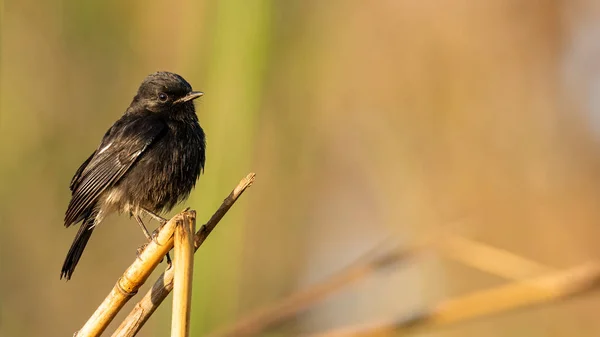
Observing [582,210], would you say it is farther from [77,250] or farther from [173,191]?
[77,250]

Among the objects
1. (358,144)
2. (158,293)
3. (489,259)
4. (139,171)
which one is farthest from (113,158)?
(489,259)

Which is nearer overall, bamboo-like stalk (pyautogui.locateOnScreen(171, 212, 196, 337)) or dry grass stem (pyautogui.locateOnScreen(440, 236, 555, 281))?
bamboo-like stalk (pyautogui.locateOnScreen(171, 212, 196, 337))

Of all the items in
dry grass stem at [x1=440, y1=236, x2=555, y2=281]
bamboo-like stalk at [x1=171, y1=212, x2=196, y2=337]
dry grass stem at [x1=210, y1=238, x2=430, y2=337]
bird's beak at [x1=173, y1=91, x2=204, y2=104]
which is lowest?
bamboo-like stalk at [x1=171, y1=212, x2=196, y2=337]

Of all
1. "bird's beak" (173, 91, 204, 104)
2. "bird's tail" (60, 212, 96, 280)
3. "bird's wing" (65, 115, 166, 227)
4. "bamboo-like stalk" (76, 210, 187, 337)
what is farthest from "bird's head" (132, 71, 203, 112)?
"bamboo-like stalk" (76, 210, 187, 337)

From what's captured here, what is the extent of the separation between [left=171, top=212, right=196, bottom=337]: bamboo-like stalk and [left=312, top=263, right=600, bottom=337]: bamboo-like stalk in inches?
19.6

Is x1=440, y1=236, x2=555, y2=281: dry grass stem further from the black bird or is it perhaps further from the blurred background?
the black bird

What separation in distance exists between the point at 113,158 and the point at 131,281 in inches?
69.3

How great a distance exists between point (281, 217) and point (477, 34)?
1754 mm

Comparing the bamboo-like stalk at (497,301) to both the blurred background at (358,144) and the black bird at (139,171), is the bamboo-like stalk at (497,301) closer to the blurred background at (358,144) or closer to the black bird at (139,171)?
the blurred background at (358,144)

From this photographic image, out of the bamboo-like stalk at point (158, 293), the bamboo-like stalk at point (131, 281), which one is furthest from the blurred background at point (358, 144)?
the bamboo-like stalk at point (131, 281)

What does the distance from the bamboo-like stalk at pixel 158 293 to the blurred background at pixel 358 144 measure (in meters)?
1.46

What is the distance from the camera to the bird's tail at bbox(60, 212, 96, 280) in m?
3.75

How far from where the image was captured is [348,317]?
441 cm

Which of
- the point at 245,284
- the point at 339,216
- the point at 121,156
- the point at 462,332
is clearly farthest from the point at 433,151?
the point at 121,156
